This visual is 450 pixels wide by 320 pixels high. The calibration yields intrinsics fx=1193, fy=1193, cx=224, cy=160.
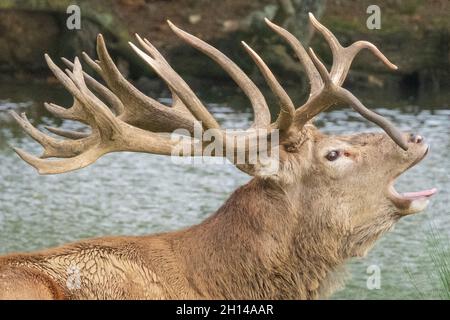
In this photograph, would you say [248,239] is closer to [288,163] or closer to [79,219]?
[288,163]

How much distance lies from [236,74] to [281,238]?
0.72m

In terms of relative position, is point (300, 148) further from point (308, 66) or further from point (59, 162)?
point (59, 162)

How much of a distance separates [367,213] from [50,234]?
4261 millimetres

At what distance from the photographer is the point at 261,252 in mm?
4879

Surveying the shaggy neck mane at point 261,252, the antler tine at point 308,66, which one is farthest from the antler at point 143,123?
the antler tine at point 308,66

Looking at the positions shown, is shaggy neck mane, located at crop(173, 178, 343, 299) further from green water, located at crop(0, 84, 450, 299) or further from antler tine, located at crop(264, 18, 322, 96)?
green water, located at crop(0, 84, 450, 299)

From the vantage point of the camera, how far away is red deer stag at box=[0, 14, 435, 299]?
4.83 m

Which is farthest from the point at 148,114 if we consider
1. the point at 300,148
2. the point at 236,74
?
the point at 300,148

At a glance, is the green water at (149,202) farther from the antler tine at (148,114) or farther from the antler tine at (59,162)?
the antler tine at (59,162)

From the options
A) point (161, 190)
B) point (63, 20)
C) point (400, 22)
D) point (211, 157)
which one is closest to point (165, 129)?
point (211, 157)

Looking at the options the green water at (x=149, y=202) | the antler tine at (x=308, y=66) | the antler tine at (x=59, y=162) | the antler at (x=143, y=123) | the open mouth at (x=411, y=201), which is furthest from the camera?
the green water at (x=149, y=202)

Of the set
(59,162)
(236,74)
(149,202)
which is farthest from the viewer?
(149,202)

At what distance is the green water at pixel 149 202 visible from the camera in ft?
27.5
